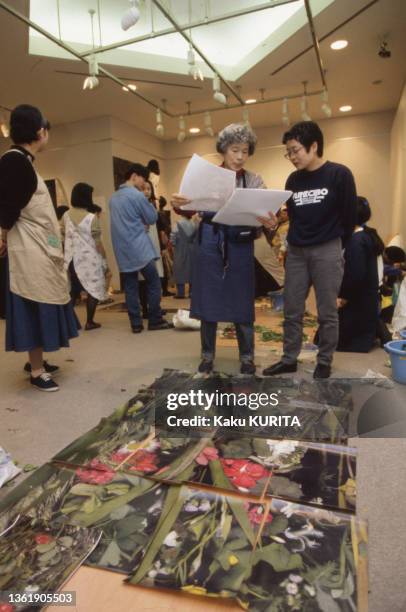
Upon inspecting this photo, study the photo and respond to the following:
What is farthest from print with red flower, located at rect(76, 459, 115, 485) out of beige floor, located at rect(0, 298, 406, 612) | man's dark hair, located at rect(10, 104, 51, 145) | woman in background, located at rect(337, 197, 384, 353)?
woman in background, located at rect(337, 197, 384, 353)

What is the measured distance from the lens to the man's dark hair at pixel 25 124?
1.82 meters

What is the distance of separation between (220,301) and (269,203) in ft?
1.77

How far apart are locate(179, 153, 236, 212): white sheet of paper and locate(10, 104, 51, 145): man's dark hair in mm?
726

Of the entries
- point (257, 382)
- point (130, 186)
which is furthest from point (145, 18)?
point (257, 382)

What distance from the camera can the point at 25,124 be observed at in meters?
1.82

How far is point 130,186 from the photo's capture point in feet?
10.8

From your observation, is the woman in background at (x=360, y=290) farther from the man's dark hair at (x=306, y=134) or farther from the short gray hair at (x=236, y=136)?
the short gray hair at (x=236, y=136)

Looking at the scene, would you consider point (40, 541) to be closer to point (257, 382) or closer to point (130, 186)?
point (257, 382)

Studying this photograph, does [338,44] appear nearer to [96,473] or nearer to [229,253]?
[229,253]

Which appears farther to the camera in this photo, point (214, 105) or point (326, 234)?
point (214, 105)

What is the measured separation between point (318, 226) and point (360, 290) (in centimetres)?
72

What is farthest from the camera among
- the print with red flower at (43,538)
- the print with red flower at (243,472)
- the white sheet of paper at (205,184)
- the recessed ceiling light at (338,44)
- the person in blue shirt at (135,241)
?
the recessed ceiling light at (338,44)

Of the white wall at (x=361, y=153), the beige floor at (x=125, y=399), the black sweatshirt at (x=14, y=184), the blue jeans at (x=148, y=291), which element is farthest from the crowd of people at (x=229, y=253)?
the white wall at (x=361, y=153)

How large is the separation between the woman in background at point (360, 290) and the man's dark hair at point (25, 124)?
1.71m
